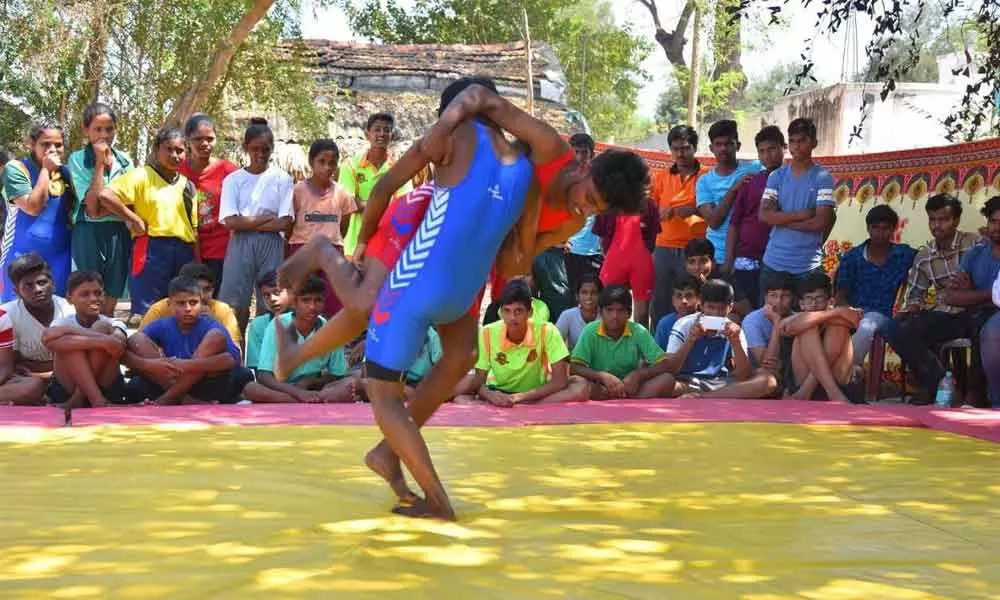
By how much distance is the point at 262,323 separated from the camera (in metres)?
7.00

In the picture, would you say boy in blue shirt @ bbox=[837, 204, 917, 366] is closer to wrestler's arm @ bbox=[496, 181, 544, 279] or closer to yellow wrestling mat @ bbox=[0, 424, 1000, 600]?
yellow wrestling mat @ bbox=[0, 424, 1000, 600]

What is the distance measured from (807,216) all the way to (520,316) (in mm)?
1869

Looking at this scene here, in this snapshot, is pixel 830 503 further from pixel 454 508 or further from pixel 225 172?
pixel 225 172

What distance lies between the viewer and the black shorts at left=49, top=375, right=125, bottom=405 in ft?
21.4

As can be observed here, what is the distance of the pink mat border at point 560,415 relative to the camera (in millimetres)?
5906

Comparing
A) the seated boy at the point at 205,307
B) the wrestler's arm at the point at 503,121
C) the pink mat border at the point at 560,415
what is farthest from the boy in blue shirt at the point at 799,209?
the wrestler's arm at the point at 503,121

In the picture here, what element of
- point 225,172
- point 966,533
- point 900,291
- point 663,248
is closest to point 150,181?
point 225,172

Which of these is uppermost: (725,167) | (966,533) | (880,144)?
(880,144)

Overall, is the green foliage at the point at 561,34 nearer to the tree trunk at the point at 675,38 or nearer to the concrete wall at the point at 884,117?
the tree trunk at the point at 675,38

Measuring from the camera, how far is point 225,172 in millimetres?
7852

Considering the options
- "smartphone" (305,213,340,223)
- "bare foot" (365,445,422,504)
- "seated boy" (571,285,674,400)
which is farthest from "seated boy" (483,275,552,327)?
"bare foot" (365,445,422,504)

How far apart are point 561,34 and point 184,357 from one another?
21067 mm

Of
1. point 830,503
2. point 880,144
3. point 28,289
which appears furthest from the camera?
point 880,144

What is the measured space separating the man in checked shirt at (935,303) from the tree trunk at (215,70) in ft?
19.1
